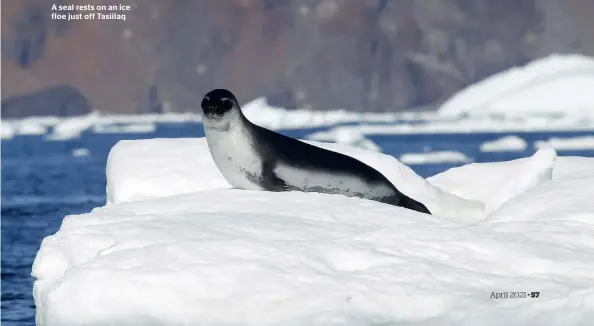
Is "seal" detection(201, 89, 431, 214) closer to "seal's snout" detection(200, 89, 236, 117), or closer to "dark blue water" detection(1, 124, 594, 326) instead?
"seal's snout" detection(200, 89, 236, 117)

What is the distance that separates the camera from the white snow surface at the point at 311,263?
4238mm

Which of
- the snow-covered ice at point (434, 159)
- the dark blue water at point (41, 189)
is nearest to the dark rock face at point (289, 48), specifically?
the dark blue water at point (41, 189)

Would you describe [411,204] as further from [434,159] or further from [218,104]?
[434,159]

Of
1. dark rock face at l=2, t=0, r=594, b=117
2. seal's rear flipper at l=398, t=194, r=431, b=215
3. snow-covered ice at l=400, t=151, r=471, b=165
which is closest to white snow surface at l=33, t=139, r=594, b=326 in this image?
seal's rear flipper at l=398, t=194, r=431, b=215

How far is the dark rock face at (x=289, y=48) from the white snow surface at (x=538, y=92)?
1123 centimetres

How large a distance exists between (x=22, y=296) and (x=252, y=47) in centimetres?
6269

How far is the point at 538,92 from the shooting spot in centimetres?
4816

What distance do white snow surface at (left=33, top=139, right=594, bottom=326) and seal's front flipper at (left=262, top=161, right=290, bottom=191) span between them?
3.02ft

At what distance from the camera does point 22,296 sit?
8.23 metres

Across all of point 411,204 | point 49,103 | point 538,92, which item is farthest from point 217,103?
point 49,103

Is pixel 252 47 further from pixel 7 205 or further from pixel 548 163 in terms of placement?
pixel 548 163

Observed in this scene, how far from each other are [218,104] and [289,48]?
62.3m

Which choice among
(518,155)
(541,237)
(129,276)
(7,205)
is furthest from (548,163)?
(518,155)

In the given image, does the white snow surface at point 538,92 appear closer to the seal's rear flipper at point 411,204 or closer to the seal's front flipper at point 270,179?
the seal's rear flipper at point 411,204
